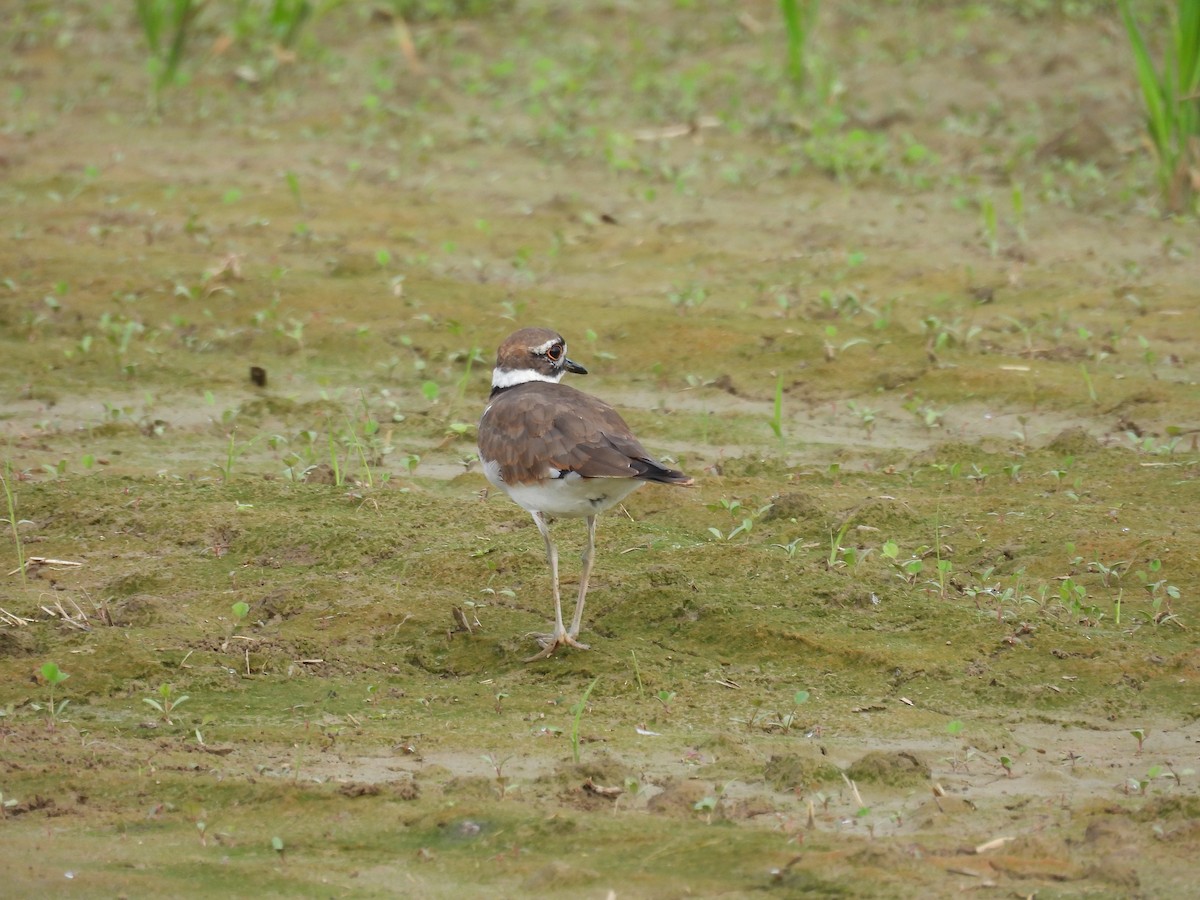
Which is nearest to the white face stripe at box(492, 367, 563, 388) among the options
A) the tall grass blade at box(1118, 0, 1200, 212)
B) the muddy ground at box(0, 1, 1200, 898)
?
the muddy ground at box(0, 1, 1200, 898)

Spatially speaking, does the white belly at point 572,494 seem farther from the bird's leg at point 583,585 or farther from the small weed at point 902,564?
the small weed at point 902,564

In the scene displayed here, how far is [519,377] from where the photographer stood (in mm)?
5902

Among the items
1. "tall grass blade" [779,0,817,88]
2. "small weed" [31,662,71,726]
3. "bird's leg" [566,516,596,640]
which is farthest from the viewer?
"tall grass blade" [779,0,817,88]

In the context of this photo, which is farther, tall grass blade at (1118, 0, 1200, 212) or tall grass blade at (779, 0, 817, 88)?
tall grass blade at (779, 0, 817, 88)

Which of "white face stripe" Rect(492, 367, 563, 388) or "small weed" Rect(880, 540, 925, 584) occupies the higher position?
"white face stripe" Rect(492, 367, 563, 388)

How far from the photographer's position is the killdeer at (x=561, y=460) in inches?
197

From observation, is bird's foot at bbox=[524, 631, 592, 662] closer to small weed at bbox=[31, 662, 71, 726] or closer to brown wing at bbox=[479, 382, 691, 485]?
brown wing at bbox=[479, 382, 691, 485]

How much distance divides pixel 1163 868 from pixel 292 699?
8.19 feet

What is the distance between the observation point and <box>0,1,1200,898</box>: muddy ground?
3979 mm

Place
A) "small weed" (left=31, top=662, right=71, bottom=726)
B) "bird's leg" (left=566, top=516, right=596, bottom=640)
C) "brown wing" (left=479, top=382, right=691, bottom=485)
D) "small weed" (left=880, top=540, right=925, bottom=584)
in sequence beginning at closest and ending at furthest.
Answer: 1. "small weed" (left=31, top=662, right=71, bottom=726)
2. "brown wing" (left=479, top=382, right=691, bottom=485)
3. "bird's leg" (left=566, top=516, right=596, bottom=640)
4. "small weed" (left=880, top=540, right=925, bottom=584)

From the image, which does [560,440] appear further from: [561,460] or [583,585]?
[583,585]

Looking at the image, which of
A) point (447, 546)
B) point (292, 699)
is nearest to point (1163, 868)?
point (292, 699)

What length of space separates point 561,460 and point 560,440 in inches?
3.3

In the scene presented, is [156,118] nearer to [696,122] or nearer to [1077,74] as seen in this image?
[696,122]
